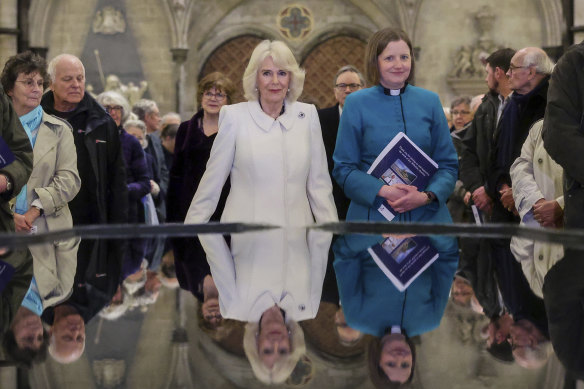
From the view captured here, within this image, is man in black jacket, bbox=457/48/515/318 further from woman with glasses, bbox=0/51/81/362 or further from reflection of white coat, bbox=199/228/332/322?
reflection of white coat, bbox=199/228/332/322

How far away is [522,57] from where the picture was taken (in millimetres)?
5555

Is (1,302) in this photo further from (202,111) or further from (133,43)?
(133,43)

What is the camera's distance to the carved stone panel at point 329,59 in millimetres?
17172

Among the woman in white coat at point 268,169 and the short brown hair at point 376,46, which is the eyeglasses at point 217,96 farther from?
the short brown hair at point 376,46

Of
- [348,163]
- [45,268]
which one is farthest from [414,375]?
[348,163]

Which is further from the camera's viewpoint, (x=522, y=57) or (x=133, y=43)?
(x=133, y=43)

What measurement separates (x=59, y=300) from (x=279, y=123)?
2.63m

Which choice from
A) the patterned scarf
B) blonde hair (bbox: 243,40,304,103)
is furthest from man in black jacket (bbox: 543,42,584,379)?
the patterned scarf

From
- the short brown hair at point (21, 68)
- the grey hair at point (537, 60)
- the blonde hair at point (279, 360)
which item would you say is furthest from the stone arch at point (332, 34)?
the blonde hair at point (279, 360)

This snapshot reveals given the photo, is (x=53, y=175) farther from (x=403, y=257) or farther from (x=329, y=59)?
(x=329, y=59)

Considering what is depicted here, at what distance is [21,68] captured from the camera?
16.6 feet

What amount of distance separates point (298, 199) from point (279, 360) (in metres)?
3.06

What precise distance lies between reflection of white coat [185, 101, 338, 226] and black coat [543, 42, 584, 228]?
986 mm

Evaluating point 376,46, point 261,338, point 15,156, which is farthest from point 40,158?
point 261,338
